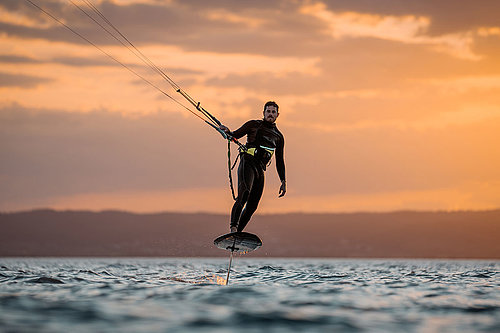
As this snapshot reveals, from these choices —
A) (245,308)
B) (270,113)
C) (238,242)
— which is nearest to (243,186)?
(238,242)

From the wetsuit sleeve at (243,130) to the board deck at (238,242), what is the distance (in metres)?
2.70

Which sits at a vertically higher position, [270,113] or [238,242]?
[270,113]

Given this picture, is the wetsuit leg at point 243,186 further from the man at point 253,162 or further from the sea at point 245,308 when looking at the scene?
the sea at point 245,308

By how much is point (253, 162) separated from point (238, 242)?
2.30 metres

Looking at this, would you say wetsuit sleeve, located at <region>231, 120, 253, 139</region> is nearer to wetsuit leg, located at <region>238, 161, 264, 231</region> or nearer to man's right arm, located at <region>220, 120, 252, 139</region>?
man's right arm, located at <region>220, 120, 252, 139</region>

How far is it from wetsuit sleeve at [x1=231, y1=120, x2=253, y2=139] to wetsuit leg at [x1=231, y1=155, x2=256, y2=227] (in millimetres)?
622

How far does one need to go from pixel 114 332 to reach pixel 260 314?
8.22ft

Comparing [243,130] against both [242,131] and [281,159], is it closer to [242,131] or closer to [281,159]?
[242,131]

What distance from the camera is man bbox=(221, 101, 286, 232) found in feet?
60.4

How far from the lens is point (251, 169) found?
18.5 metres

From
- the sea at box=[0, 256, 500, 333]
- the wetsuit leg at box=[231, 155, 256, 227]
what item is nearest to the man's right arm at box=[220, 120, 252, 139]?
the wetsuit leg at box=[231, 155, 256, 227]

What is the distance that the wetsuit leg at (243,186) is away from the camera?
18.4 metres

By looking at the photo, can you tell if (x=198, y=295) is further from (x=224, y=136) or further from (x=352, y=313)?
(x=224, y=136)

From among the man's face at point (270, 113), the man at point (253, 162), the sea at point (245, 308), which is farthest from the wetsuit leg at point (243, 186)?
the sea at point (245, 308)
